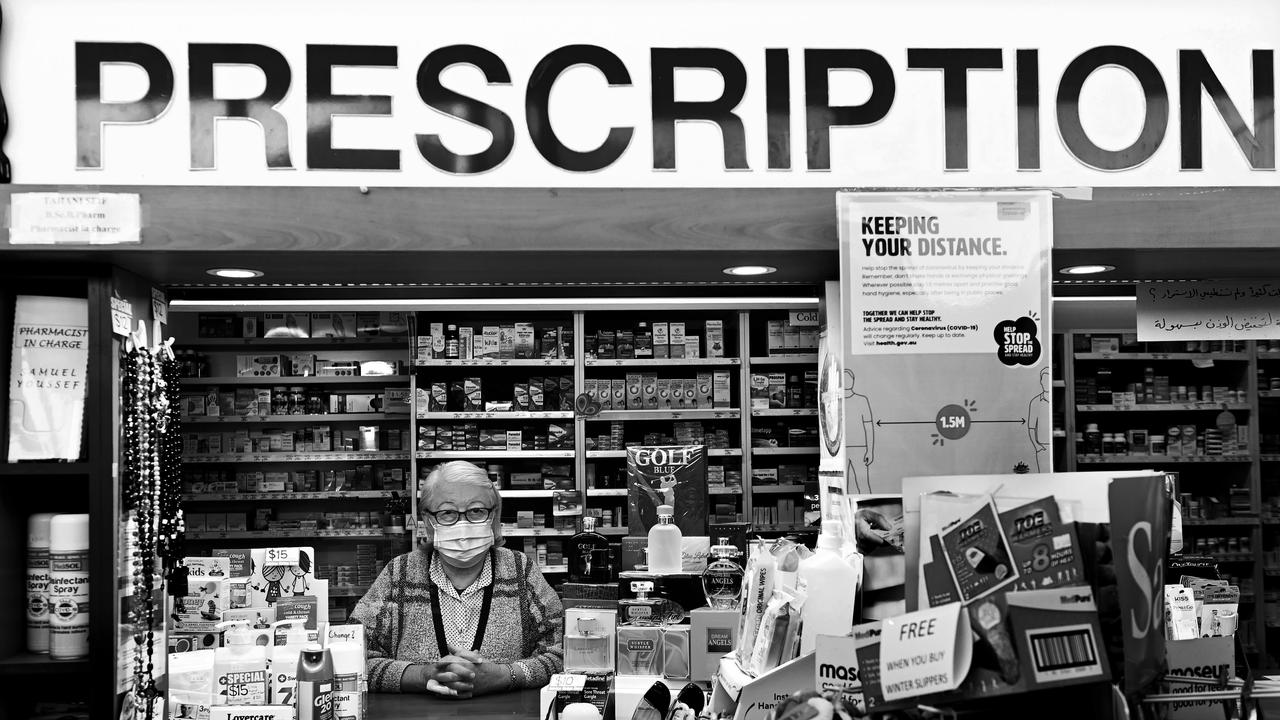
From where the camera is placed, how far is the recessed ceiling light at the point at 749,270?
2041mm

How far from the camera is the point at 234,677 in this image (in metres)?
2.24

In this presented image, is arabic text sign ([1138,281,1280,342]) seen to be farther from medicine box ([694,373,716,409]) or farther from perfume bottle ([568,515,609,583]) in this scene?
medicine box ([694,373,716,409])

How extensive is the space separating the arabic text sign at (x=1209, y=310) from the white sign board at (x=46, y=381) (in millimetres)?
2229

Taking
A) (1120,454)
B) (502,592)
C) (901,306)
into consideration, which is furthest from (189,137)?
(1120,454)

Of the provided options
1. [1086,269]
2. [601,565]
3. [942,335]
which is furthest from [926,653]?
[601,565]

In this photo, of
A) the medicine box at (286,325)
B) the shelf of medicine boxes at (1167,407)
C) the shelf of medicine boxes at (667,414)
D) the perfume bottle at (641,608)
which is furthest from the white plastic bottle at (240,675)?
the shelf of medicine boxes at (1167,407)

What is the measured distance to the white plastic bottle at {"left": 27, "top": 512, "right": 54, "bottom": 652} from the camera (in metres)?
1.96

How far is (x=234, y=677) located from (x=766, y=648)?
1228 mm

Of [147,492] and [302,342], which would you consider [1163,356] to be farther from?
[147,492]

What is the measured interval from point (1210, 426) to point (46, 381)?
282 inches

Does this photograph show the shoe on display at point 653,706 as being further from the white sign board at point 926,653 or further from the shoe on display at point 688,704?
the white sign board at point 926,653

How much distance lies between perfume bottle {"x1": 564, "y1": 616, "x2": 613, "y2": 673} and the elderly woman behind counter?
0.94 m

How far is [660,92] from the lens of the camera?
6.72 ft

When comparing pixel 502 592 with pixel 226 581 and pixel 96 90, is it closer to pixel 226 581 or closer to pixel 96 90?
pixel 226 581
